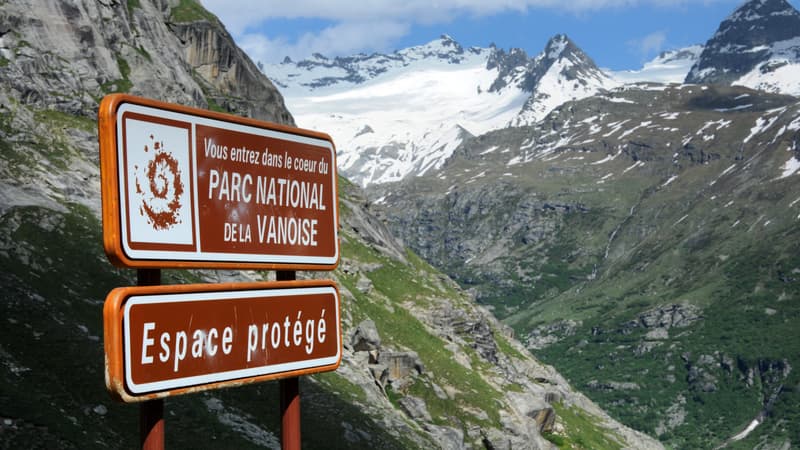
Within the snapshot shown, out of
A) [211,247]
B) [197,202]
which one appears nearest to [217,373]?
[211,247]

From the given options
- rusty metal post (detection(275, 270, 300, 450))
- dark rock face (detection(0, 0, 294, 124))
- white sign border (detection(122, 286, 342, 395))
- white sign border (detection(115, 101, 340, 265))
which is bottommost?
rusty metal post (detection(275, 270, 300, 450))

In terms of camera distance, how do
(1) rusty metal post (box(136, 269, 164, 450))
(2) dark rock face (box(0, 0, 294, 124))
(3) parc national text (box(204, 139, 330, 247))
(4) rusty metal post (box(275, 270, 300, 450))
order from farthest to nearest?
(2) dark rock face (box(0, 0, 294, 124)) → (4) rusty metal post (box(275, 270, 300, 450)) → (3) parc national text (box(204, 139, 330, 247)) → (1) rusty metal post (box(136, 269, 164, 450))

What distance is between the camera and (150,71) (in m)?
116

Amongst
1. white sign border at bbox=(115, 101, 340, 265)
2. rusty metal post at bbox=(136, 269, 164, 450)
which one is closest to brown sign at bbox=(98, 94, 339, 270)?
white sign border at bbox=(115, 101, 340, 265)

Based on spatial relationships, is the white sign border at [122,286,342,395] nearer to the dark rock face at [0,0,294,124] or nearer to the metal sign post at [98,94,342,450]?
the metal sign post at [98,94,342,450]

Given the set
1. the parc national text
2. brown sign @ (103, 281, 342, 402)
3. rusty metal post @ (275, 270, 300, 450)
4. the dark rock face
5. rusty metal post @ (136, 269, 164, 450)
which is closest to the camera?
brown sign @ (103, 281, 342, 402)

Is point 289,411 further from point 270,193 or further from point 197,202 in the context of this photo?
point 197,202

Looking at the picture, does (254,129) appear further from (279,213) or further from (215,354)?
(215,354)

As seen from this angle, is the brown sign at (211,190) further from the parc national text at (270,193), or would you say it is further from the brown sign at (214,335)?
the brown sign at (214,335)

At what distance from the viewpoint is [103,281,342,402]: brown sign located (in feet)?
38.8

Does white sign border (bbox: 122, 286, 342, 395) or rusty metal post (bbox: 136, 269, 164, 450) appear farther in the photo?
rusty metal post (bbox: 136, 269, 164, 450)

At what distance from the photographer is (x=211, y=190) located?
13.3m

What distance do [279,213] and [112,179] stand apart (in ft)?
11.0

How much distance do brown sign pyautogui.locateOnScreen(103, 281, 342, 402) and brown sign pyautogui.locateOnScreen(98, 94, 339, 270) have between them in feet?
1.60
